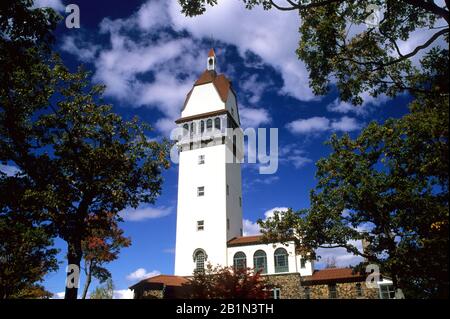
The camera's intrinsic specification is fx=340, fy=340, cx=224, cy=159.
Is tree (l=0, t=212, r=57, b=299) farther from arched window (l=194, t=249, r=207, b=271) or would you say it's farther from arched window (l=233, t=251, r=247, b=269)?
arched window (l=233, t=251, r=247, b=269)

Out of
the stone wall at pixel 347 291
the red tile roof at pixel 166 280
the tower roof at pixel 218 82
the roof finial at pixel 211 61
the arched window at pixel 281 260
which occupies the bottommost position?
the stone wall at pixel 347 291

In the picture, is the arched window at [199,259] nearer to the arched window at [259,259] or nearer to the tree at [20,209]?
the arched window at [259,259]

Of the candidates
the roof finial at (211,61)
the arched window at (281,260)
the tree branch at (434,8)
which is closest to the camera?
the tree branch at (434,8)

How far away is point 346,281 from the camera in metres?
36.3

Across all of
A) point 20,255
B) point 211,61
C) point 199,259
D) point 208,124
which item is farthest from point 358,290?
point 211,61

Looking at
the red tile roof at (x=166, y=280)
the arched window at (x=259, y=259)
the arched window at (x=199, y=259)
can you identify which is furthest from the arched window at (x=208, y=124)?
the red tile roof at (x=166, y=280)

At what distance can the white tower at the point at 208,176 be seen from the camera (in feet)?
139

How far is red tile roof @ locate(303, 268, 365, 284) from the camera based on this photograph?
36.2 metres

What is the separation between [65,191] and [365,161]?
65.8ft

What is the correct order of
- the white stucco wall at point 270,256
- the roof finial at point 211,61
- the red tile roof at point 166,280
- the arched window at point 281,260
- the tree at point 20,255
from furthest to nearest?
1. the roof finial at point 211,61
2. the arched window at point 281,260
3. the white stucco wall at point 270,256
4. the red tile roof at point 166,280
5. the tree at point 20,255

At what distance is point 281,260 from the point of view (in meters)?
39.9
